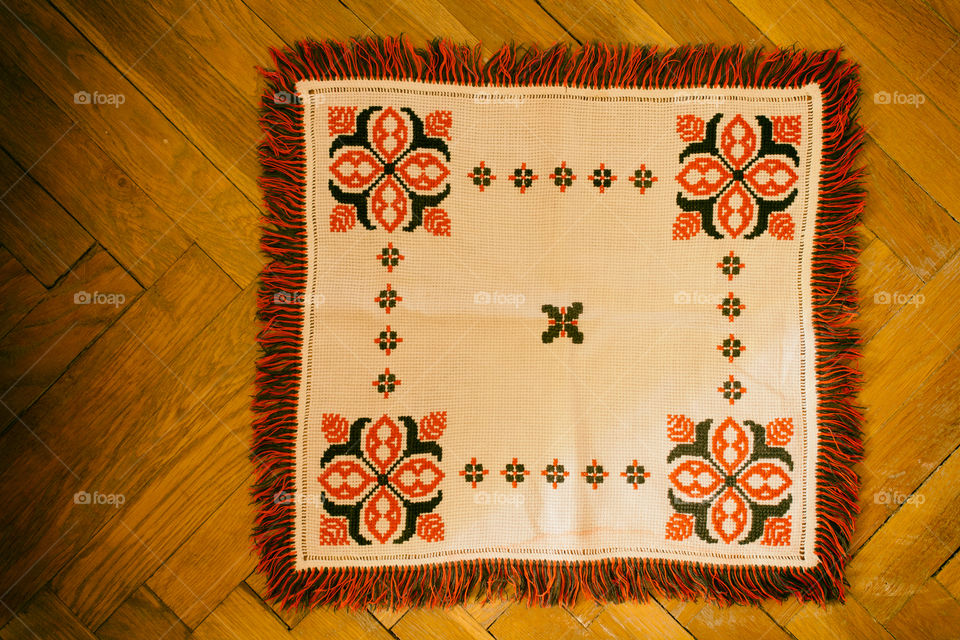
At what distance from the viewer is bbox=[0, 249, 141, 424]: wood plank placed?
898mm

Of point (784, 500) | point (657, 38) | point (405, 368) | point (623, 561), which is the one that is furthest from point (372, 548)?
point (657, 38)

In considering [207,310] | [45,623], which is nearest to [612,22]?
[207,310]

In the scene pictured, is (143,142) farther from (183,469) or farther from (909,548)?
(909,548)

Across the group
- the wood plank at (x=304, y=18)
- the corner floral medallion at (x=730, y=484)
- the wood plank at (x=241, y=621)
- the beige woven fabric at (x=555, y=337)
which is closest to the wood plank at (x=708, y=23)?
the beige woven fabric at (x=555, y=337)

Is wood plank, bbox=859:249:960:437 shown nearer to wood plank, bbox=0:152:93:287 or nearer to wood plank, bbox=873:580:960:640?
wood plank, bbox=873:580:960:640

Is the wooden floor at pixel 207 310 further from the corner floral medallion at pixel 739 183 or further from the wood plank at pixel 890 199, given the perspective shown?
the corner floral medallion at pixel 739 183

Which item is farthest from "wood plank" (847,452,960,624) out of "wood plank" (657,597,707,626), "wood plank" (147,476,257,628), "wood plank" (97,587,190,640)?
"wood plank" (97,587,190,640)

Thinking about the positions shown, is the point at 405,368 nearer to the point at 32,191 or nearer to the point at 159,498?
the point at 159,498

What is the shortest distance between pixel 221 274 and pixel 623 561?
2.83 ft

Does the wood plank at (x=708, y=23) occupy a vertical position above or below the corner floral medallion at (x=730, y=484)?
above

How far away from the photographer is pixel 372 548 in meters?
0.91

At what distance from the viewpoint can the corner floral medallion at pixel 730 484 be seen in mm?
915

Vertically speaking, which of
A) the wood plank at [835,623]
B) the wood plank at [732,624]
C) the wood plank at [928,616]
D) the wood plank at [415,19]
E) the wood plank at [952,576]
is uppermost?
the wood plank at [415,19]

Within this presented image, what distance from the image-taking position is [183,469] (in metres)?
0.91
